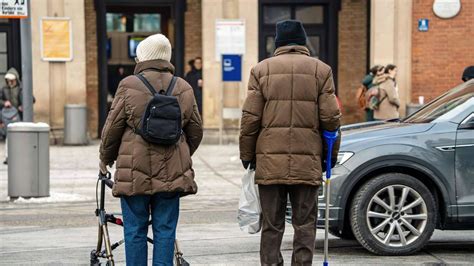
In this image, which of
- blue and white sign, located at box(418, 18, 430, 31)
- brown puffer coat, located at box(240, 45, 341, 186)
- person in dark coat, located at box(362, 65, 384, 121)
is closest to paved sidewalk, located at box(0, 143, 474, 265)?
brown puffer coat, located at box(240, 45, 341, 186)

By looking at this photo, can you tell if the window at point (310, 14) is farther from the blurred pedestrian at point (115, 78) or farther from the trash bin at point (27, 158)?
the trash bin at point (27, 158)

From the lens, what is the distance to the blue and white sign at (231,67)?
2038 centimetres

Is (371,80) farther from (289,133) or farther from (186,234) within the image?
(289,133)

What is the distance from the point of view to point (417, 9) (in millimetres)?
20859

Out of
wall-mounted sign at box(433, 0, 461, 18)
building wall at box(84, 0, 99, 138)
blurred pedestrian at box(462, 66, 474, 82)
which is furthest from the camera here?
building wall at box(84, 0, 99, 138)

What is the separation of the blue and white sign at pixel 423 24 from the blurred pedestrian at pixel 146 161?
1518 centimetres

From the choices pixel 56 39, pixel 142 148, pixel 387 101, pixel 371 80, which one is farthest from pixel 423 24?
pixel 142 148

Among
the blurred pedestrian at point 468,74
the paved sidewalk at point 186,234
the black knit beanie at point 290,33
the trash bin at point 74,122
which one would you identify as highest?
the black knit beanie at point 290,33

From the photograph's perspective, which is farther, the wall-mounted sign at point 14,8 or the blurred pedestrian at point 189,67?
the blurred pedestrian at point 189,67

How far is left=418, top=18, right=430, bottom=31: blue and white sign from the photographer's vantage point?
20.8 metres

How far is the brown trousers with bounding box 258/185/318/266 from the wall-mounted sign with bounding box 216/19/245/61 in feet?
44.2

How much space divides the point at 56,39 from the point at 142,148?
1480 centimetres

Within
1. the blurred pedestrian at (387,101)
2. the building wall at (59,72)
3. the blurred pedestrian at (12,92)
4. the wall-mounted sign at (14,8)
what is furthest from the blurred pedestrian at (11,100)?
the blurred pedestrian at (387,101)

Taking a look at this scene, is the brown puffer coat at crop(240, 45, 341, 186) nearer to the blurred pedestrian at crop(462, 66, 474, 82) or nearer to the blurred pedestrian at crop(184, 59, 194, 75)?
the blurred pedestrian at crop(462, 66, 474, 82)
